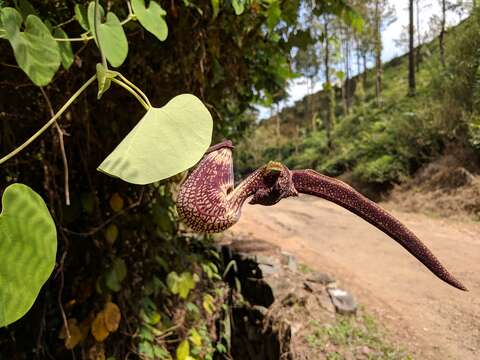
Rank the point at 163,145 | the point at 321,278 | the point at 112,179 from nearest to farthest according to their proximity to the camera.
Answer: the point at 163,145
the point at 112,179
the point at 321,278

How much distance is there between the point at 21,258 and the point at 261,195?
27cm

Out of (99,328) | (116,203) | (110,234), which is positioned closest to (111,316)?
(99,328)

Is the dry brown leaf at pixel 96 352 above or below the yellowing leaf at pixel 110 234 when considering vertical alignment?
below

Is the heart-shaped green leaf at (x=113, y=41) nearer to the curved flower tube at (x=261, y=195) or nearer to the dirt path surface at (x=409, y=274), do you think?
the curved flower tube at (x=261, y=195)

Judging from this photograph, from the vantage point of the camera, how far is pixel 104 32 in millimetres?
532

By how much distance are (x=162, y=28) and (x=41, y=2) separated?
2.16 feet

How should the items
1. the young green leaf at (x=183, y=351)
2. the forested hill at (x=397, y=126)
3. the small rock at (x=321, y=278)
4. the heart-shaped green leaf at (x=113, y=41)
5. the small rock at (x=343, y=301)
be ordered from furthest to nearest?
the forested hill at (x=397, y=126) < the small rock at (x=321, y=278) < the small rock at (x=343, y=301) < the young green leaf at (x=183, y=351) < the heart-shaped green leaf at (x=113, y=41)

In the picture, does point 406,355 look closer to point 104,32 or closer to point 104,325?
point 104,325

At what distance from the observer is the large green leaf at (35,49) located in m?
0.42

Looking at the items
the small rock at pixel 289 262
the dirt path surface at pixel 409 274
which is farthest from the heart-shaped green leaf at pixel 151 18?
the small rock at pixel 289 262

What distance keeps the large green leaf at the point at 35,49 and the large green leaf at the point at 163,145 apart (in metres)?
0.22

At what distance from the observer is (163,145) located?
26 centimetres

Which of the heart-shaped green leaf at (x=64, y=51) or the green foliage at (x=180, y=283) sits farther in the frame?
the green foliage at (x=180, y=283)

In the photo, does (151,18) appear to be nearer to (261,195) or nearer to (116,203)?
(261,195)
